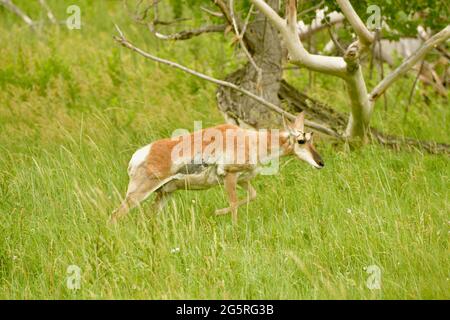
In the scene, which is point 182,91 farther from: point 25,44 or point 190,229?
point 190,229

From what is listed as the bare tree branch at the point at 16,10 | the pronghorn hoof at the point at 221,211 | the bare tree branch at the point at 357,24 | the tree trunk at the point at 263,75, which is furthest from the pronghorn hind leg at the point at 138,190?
the bare tree branch at the point at 16,10

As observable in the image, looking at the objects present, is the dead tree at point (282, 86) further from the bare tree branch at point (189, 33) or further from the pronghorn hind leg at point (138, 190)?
the pronghorn hind leg at point (138, 190)

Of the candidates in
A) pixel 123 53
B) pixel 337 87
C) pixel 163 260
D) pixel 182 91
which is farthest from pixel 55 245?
pixel 123 53

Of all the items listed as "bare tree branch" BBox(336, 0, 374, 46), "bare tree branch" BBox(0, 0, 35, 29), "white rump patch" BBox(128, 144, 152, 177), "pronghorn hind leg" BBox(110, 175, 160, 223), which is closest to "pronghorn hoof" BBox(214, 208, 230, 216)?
"pronghorn hind leg" BBox(110, 175, 160, 223)

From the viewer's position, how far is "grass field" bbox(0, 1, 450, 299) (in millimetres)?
6605

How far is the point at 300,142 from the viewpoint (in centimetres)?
825

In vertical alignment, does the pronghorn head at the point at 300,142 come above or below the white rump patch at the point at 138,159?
above

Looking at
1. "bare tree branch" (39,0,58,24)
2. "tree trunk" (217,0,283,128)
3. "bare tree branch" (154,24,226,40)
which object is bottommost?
"tree trunk" (217,0,283,128)

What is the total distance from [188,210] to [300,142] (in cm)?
113

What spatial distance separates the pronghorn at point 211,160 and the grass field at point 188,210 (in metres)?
0.20

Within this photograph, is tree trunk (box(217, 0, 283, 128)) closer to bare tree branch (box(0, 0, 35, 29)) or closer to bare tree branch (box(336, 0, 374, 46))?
bare tree branch (box(336, 0, 374, 46))

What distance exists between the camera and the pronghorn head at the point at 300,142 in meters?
8.21

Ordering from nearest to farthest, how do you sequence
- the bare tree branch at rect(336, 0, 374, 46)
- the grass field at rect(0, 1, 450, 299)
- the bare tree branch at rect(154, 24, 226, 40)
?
the grass field at rect(0, 1, 450, 299) → the bare tree branch at rect(336, 0, 374, 46) → the bare tree branch at rect(154, 24, 226, 40)

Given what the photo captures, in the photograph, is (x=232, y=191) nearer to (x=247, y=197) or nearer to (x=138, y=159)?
(x=247, y=197)
